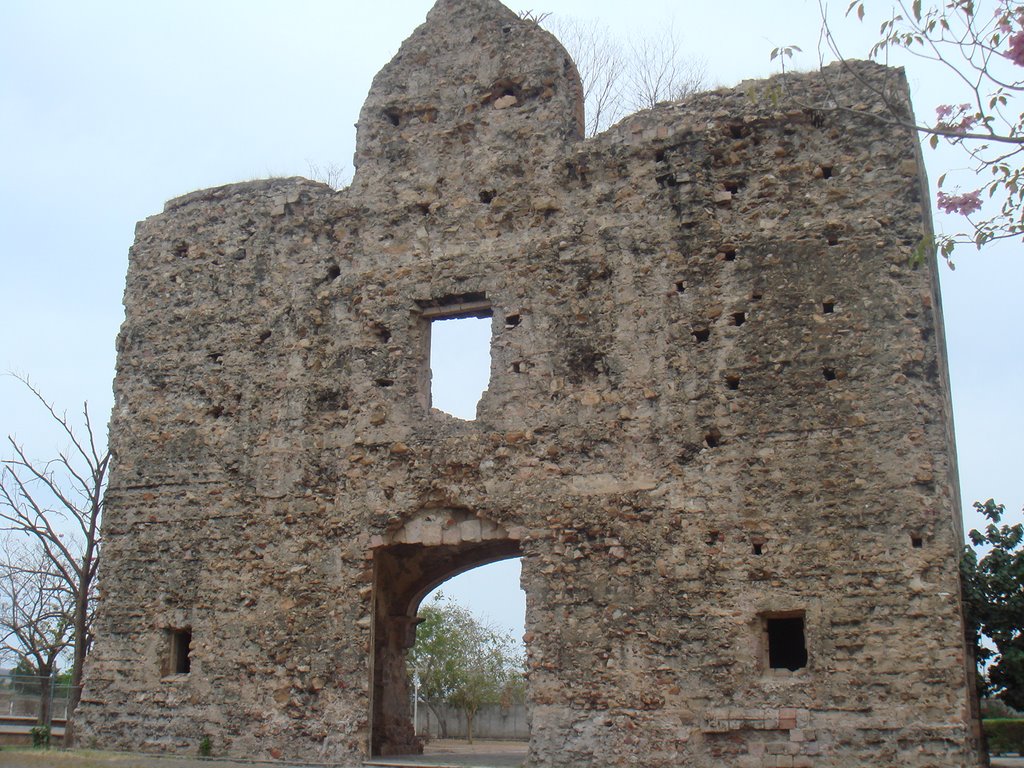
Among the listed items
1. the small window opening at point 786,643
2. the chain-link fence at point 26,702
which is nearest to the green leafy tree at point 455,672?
the chain-link fence at point 26,702

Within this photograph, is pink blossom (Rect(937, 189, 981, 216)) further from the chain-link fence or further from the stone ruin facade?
the chain-link fence

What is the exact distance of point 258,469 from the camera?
11.0 m

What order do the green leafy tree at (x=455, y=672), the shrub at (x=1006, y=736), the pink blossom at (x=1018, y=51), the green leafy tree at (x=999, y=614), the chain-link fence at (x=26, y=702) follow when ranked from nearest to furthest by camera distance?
1. the pink blossom at (x=1018, y=51)
2. the green leafy tree at (x=999, y=614)
3. the shrub at (x=1006, y=736)
4. the chain-link fence at (x=26, y=702)
5. the green leafy tree at (x=455, y=672)

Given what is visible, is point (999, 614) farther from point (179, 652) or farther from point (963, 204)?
point (179, 652)

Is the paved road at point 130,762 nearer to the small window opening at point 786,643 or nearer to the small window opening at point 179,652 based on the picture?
the small window opening at point 179,652

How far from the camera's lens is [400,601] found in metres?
11.8

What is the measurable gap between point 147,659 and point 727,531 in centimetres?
599

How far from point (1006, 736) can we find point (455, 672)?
15669mm

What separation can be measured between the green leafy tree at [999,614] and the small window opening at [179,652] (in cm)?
744

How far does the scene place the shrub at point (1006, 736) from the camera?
14102 mm

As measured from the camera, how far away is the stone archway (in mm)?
10906

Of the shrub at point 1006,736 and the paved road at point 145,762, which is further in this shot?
the shrub at point 1006,736

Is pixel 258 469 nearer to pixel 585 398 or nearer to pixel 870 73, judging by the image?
pixel 585 398

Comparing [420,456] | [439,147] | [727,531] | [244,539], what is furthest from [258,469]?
[727,531]
